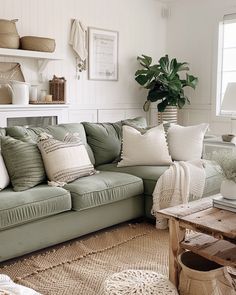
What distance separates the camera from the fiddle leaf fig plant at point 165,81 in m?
5.00

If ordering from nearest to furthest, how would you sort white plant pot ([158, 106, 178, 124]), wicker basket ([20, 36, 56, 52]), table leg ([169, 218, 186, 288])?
1. table leg ([169, 218, 186, 288])
2. wicker basket ([20, 36, 56, 52])
3. white plant pot ([158, 106, 178, 124])

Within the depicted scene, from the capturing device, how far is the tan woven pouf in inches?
77.4

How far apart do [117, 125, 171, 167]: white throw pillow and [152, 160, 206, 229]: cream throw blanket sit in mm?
373

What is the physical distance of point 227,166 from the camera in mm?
2299

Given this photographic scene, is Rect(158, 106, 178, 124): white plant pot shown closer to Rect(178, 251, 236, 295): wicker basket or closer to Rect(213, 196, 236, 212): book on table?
Rect(213, 196, 236, 212): book on table

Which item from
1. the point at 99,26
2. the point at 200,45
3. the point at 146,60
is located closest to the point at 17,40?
the point at 99,26

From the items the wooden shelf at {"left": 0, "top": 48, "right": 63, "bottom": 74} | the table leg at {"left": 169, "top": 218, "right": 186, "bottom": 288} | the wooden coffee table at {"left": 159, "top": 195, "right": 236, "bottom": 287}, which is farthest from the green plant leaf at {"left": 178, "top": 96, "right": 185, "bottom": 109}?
the table leg at {"left": 169, "top": 218, "right": 186, "bottom": 288}

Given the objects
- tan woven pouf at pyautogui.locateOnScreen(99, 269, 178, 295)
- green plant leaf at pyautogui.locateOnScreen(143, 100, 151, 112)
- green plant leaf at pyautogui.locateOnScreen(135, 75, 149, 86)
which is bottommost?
tan woven pouf at pyautogui.locateOnScreen(99, 269, 178, 295)

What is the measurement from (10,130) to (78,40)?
5.94ft

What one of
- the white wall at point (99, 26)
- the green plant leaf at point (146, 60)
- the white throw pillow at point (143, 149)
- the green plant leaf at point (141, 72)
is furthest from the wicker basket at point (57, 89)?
the green plant leaf at point (146, 60)

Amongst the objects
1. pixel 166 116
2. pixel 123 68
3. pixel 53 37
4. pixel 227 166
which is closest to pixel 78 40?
pixel 53 37

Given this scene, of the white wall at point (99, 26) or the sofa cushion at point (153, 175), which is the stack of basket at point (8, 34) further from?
the sofa cushion at point (153, 175)

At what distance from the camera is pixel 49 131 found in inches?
135

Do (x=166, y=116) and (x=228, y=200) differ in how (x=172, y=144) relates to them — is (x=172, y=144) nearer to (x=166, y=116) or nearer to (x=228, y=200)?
(x=166, y=116)
